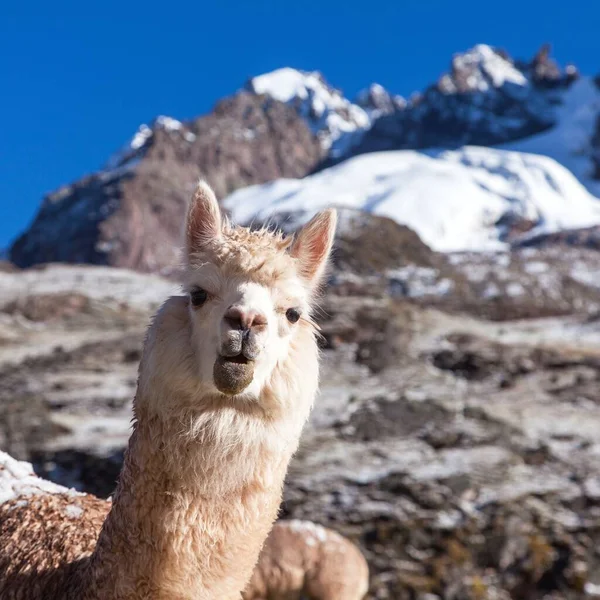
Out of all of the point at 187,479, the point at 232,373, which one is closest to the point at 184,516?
the point at 187,479

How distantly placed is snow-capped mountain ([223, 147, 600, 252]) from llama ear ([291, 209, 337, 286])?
113189 millimetres

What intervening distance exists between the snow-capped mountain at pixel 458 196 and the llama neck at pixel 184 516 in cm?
11386

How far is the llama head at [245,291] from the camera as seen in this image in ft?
10.3

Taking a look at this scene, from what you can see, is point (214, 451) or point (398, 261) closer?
point (214, 451)

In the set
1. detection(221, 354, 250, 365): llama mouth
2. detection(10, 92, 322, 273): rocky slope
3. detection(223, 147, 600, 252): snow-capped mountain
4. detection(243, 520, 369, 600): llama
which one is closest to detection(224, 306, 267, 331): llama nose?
detection(221, 354, 250, 365): llama mouth

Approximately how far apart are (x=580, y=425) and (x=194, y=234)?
16.1 m

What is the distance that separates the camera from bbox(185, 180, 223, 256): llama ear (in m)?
3.64

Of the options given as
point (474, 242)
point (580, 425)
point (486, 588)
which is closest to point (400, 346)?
point (580, 425)

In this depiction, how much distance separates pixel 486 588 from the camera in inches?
488

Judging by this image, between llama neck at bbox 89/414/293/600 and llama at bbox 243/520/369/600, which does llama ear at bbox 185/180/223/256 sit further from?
llama at bbox 243/520/369/600

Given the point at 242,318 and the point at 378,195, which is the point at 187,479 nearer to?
the point at 242,318

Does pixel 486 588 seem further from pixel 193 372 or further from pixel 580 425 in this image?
pixel 193 372

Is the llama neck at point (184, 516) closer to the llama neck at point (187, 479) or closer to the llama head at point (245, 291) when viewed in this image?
the llama neck at point (187, 479)

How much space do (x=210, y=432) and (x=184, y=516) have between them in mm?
370
